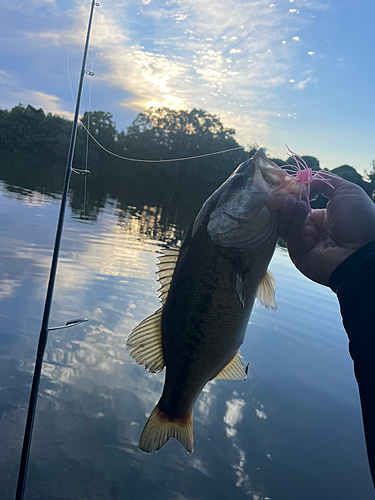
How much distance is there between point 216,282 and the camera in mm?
2184

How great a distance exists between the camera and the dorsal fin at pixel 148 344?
2.49 meters

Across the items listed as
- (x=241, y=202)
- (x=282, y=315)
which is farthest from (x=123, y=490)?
(x=282, y=315)

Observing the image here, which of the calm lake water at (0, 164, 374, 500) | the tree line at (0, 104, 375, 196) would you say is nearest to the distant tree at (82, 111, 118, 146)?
the tree line at (0, 104, 375, 196)

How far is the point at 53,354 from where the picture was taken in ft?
18.7

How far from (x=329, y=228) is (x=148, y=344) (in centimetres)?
149

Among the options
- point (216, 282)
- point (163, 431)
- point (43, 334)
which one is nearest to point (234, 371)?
point (163, 431)

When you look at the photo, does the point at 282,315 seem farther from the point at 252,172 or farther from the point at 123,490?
the point at 252,172

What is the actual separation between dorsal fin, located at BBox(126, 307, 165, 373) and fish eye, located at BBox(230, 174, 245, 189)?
1.04 meters

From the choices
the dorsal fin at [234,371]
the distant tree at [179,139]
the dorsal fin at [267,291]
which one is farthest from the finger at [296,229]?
the distant tree at [179,139]

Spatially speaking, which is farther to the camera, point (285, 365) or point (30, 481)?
point (285, 365)

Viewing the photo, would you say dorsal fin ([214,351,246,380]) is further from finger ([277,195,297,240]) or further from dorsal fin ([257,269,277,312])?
finger ([277,195,297,240])

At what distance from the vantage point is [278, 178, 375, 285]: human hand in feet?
6.70

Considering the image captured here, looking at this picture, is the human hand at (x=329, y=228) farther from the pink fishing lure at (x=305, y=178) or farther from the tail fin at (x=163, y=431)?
the tail fin at (x=163, y=431)

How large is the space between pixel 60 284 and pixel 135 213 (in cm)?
1759
